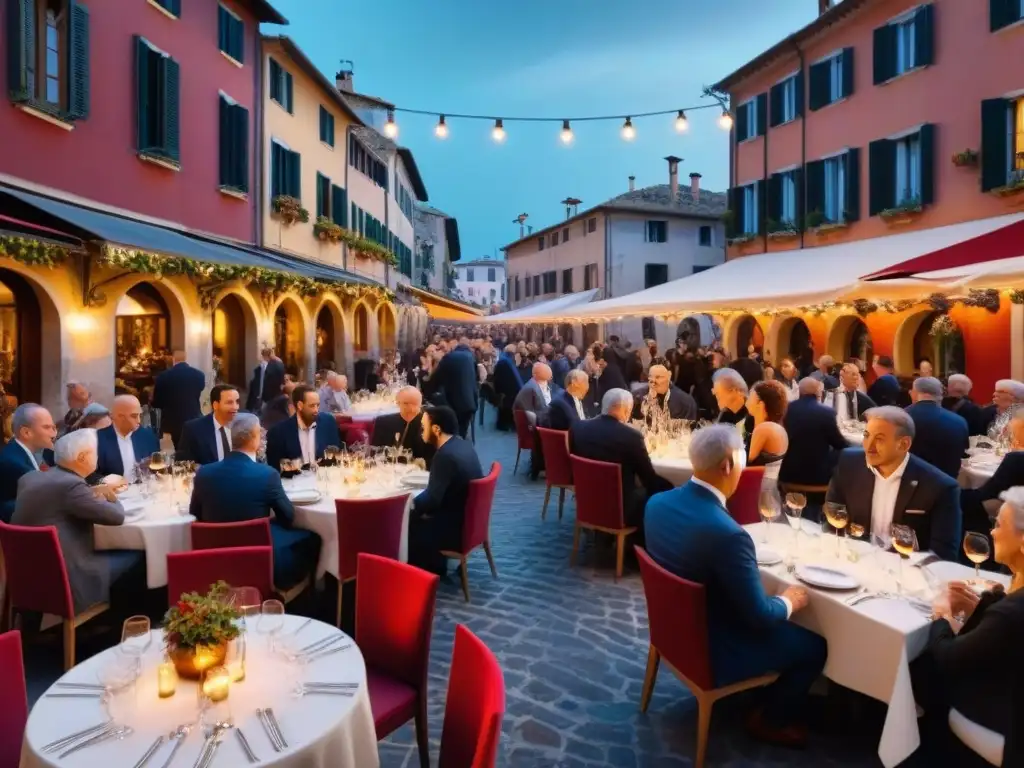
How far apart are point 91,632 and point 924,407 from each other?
19.6 feet

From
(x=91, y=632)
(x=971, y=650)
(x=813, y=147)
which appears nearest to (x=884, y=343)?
(x=813, y=147)

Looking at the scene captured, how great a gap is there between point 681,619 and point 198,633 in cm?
189

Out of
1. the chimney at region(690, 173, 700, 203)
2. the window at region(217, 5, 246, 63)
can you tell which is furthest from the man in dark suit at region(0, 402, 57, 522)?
the chimney at region(690, 173, 700, 203)

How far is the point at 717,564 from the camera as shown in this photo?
2936 mm

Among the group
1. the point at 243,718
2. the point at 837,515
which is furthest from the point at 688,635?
the point at 243,718

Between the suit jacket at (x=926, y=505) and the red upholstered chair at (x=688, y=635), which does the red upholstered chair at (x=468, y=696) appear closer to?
the red upholstered chair at (x=688, y=635)

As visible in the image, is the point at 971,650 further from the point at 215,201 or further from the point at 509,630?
the point at 215,201

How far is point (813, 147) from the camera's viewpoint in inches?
618

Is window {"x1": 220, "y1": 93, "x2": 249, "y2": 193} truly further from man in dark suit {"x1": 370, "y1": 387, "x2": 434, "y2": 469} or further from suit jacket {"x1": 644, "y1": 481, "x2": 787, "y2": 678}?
suit jacket {"x1": 644, "y1": 481, "x2": 787, "y2": 678}

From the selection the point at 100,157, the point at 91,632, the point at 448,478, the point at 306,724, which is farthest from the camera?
the point at 100,157

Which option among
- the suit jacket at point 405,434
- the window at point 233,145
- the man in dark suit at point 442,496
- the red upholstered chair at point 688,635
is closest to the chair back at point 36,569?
the man in dark suit at point 442,496

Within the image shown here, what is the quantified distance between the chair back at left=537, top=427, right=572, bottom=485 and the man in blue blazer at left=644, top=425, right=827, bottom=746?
358 centimetres

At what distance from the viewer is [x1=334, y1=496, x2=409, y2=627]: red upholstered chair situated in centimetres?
442

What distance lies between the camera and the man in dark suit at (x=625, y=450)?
18.4 feet
